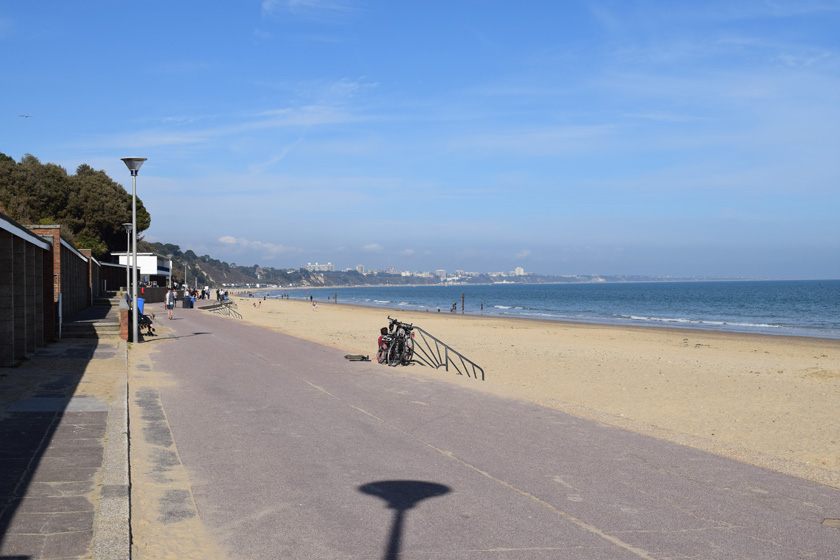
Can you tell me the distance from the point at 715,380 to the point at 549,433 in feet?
34.7

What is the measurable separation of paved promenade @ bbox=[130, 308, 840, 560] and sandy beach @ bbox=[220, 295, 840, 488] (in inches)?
39.5

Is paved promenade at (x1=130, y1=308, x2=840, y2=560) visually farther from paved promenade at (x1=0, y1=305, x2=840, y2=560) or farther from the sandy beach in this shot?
the sandy beach

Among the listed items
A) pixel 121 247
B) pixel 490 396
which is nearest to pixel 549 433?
pixel 490 396

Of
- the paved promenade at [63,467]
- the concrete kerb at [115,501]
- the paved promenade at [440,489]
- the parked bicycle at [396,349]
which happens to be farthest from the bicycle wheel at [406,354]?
the concrete kerb at [115,501]

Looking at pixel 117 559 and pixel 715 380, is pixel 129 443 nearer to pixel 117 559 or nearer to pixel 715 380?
pixel 117 559

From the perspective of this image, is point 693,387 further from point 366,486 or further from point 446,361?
point 366,486

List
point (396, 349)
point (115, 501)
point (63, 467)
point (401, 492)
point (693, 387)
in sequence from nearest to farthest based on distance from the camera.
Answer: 1. point (115, 501)
2. point (401, 492)
3. point (63, 467)
4. point (693, 387)
5. point (396, 349)

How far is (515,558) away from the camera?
→ 4699mm

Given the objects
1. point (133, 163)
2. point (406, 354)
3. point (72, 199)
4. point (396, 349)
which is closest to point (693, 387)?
point (406, 354)

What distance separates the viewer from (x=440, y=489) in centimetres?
630

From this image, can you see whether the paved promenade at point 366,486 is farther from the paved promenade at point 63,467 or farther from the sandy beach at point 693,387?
the sandy beach at point 693,387

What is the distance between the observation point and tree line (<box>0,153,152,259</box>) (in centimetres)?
5712

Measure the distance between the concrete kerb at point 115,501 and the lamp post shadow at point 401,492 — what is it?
6.38ft

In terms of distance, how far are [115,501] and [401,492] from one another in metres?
2.39
